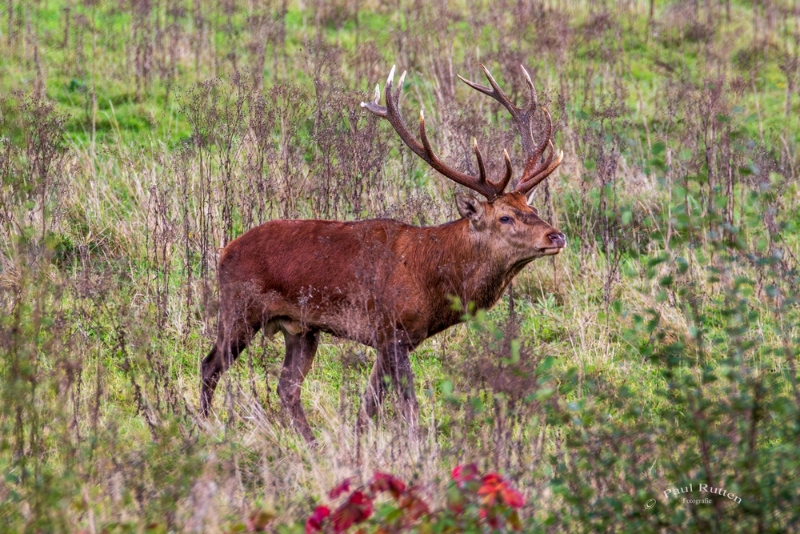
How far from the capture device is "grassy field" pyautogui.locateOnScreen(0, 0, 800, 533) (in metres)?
4.11

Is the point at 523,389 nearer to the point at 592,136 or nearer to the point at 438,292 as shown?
the point at 438,292

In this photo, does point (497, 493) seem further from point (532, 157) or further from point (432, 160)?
point (532, 157)

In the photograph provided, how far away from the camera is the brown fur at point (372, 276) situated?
607 cm

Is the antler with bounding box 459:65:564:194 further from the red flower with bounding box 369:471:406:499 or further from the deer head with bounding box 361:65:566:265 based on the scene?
the red flower with bounding box 369:471:406:499

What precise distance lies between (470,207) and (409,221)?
1.60 m

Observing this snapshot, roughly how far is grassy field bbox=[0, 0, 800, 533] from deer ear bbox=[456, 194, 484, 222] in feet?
2.18

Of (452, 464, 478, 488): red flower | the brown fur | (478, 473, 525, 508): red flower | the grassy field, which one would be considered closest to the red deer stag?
the brown fur

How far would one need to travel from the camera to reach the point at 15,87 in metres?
10.4

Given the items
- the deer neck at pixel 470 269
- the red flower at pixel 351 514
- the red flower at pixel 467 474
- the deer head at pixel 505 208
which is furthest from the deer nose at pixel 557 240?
the red flower at pixel 351 514

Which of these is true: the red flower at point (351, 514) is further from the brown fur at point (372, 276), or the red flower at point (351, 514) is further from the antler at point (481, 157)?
the antler at point (481, 157)

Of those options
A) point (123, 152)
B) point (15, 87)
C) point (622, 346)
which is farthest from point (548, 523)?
point (15, 87)

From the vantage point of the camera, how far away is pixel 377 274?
19.9 ft

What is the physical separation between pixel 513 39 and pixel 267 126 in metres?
5.40

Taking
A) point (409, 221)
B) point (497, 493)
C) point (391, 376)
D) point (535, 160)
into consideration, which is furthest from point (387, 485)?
point (409, 221)
